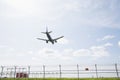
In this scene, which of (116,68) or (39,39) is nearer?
(116,68)

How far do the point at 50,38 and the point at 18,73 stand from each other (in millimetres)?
13284

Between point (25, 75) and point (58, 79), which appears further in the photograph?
point (25, 75)

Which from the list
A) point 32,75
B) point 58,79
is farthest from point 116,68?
point 32,75

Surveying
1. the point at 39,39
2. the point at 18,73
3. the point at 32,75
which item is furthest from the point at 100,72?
the point at 39,39

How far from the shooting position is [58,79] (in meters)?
33.7

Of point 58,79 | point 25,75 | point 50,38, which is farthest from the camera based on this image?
point 50,38

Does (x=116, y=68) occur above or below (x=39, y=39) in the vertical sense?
below

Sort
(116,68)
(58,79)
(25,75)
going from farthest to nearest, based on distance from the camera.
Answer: (25,75) → (58,79) → (116,68)

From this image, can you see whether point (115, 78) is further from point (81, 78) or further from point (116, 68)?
point (81, 78)

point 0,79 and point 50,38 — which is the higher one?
point 50,38

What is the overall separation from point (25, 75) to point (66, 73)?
8.56m

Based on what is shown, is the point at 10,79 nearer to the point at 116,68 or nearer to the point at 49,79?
the point at 49,79

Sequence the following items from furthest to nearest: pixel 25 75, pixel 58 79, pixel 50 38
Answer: pixel 50 38 < pixel 25 75 < pixel 58 79

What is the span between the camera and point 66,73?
31641 mm
